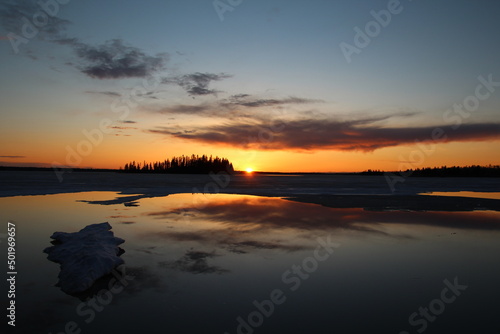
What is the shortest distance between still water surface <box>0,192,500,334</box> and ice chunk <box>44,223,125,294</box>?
258 mm

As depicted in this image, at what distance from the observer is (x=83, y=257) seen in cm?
727

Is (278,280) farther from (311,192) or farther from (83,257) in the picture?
(311,192)

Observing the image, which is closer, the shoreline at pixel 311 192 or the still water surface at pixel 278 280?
the still water surface at pixel 278 280

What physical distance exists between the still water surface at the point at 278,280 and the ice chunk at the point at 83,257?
0.85 ft

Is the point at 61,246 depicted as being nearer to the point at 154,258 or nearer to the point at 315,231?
the point at 154,258

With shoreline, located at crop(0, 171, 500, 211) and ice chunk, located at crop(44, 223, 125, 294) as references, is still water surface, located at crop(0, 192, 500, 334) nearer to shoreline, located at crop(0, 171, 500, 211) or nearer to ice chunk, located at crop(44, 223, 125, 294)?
ice chunk, located at crop(44, 223, 125, 294)

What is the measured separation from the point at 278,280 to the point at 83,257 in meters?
4.59

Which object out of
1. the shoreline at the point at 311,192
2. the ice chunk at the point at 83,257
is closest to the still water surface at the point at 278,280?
the ice chunk at the point at 83,257

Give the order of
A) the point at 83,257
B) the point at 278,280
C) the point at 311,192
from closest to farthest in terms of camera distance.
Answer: the point at 278,280 → the point at 83,257 → the point at 311,192

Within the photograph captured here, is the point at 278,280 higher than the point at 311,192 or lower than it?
lower

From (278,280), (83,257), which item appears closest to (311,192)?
(278,280)

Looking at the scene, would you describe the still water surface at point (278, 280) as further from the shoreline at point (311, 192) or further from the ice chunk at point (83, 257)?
the shoreline at point (311, 192)

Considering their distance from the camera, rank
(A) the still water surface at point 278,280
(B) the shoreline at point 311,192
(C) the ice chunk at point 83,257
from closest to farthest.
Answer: (A) the still water surface at point 278,280 < (C) the ice chunk at point 83,257 < (B) the shoreline at point 311,192

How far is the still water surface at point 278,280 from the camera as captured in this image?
16.1ft
